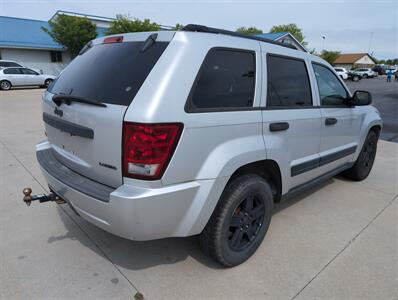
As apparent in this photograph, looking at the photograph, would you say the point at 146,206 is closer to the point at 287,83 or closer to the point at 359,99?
the point at 287,83

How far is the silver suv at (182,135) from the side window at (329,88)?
423 mm

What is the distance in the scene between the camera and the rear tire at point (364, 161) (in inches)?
174

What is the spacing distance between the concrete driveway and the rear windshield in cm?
139

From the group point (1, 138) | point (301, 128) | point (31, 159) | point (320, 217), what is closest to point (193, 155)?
point (301, 128)

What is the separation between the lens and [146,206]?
1.85 m

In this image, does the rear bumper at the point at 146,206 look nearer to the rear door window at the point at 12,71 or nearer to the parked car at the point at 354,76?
the rear door window at the point at 12,71

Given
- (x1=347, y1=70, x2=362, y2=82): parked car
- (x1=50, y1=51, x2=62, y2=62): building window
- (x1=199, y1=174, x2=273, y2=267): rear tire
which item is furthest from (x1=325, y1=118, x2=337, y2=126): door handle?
(x1=347, y1=70, x2=362, y2=82): parked car

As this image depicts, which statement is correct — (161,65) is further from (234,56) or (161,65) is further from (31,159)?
(31,159)

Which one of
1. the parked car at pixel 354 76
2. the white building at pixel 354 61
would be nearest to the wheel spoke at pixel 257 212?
the parked car at pixel 354 76

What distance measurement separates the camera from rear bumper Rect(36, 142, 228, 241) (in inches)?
73.3

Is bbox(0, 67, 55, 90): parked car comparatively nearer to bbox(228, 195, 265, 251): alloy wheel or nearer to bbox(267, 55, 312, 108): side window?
bbox(267, 55, 312, 108): side window

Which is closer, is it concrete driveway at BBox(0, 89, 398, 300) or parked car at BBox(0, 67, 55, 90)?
concrete driveway at BBox(0, 89, 398, 300)

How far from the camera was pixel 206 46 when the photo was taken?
2107mm

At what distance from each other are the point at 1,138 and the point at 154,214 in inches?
240
